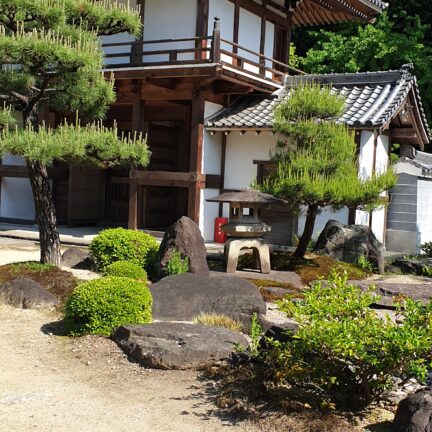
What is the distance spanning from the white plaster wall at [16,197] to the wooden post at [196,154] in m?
6.19

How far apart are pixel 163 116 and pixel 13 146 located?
9041 mm

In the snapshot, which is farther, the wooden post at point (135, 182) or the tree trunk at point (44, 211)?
the wooden post at point (135, 182)

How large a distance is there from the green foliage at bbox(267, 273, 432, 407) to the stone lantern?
5302 millimetres

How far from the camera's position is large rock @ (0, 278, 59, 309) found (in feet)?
26.2

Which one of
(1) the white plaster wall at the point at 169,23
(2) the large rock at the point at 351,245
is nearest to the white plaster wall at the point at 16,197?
(1) the white plaster wall at the point at 169,23

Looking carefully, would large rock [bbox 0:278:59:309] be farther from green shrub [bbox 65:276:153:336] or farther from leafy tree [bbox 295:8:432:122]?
leafy tree [bbox 295:8:432:122]

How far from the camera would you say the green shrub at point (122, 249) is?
10.2 m

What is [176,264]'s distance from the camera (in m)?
9.38

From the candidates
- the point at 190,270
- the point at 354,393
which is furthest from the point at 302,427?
the point at 190,270

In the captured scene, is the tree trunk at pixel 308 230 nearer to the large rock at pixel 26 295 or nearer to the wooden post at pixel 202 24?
the large rock at pixel 26 295

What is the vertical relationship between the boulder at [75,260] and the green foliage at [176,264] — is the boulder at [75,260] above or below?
→ below

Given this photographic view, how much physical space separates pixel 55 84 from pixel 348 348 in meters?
6.56

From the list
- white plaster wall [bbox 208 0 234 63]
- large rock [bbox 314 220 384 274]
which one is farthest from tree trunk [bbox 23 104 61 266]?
white plaster wall [bbox 208 0 234 63]

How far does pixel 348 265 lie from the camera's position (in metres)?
11.9
